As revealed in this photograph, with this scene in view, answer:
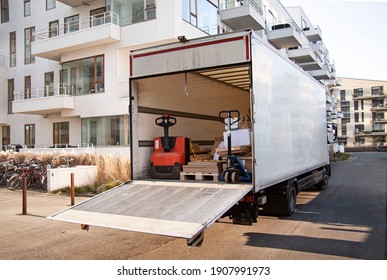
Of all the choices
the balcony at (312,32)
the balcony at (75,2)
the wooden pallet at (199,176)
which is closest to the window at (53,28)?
the balcony at (75,2)

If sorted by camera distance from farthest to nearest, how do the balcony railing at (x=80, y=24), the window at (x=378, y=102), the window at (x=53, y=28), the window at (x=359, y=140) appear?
the window at (x=359, y=140), the window at (x=378, y=102), the window at (x=53, y=28), the balcony railing at (x=80, y=24)

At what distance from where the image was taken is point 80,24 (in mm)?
22125

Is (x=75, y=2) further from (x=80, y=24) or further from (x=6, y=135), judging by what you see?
(x=6, y=135)

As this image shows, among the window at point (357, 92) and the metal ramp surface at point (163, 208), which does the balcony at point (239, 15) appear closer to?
the metal ramp surface at point (163, 208)

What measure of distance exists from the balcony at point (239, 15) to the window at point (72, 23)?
946 cm

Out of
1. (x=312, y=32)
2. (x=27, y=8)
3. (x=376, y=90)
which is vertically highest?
(x=312, y=32)

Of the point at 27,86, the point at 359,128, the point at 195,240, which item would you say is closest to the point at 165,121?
the point at 195,240

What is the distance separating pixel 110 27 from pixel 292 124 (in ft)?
46.8

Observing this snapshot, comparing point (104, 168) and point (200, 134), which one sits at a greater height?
point (200, 134)

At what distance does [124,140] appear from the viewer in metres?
19.4

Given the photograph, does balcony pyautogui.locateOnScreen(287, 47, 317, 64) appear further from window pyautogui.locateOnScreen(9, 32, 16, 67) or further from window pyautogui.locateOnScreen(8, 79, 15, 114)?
window pyautogui.locateOnScreen(8, 79, 15, 114)

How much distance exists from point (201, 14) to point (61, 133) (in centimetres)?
1153

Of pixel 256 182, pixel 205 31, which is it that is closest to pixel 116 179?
pixel 256 182

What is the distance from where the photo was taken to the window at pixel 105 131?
1948cm
